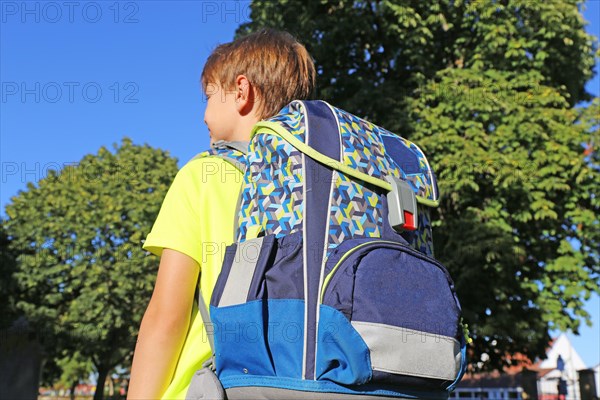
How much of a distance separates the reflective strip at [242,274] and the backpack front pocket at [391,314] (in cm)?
17

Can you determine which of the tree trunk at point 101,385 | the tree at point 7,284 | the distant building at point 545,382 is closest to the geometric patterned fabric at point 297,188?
the distant building at point 545,382

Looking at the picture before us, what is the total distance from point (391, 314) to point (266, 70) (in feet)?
2.65

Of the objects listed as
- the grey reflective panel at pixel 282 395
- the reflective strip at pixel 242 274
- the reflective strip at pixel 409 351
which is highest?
the reflective strip at pixel 242 274

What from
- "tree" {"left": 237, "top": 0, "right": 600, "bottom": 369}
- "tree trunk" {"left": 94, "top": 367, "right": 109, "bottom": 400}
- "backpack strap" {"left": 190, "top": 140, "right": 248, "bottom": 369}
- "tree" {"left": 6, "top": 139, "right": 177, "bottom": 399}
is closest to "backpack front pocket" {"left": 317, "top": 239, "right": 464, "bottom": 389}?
"backpack strap" {"left": 190, "top": 140, "right": 248, "bottom": 369}

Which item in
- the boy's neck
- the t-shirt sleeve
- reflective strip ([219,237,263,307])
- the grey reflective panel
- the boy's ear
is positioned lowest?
the grey reflective panel

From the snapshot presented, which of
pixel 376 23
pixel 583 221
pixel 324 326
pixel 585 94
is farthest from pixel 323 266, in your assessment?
pixel 585 94

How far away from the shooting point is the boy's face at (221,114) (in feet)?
6.16

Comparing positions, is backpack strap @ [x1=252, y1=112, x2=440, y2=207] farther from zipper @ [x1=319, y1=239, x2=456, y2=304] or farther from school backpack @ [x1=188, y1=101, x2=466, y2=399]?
zipper @ [x1=319, y1=239, x2=456, y2=304]

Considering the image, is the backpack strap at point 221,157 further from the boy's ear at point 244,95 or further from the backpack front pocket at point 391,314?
the backpack front pocket at point 391,314

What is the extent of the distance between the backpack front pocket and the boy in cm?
33

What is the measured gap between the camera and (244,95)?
186 centimetres

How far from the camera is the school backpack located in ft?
4.66

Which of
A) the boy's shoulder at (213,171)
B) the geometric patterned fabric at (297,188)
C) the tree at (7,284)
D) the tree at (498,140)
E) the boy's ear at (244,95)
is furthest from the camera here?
the tree at (7,284)

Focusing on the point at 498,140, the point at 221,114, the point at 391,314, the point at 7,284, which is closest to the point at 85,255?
the point at 7,284
